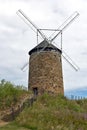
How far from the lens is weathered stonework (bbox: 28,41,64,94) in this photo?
4116 cm

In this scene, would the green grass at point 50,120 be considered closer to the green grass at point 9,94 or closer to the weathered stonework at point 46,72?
the green grass at point 9,94

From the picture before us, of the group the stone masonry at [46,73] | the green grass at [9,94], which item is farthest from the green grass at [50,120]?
the stone masonry at [46,73]

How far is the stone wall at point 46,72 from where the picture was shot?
41.2 meters

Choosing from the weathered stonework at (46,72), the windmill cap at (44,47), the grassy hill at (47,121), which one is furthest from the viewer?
the windmill cap at (44,47)

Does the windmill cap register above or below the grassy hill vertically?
above

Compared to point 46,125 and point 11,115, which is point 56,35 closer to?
point 11,115

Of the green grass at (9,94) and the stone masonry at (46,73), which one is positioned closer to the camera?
the green grass at (9,94)

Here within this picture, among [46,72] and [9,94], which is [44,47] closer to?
[46,72]

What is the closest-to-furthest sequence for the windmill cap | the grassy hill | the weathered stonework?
the grassy hill, the weathered stonework, the windmill cap

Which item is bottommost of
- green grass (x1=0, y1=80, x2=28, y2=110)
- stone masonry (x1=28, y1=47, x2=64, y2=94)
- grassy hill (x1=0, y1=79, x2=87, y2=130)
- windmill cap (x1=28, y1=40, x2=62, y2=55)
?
grassy hill (x1=0, y1=79, x2=87, y2=130)

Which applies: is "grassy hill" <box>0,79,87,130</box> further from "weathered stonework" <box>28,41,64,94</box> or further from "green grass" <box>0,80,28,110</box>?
"weathered stonework" <box>28,41,64,94</box>

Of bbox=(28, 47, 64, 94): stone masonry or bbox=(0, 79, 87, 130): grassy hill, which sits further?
bbox=(28, 47, 64, 94): stone masonry

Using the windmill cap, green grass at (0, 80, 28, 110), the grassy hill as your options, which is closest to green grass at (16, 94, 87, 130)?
the grassy hill

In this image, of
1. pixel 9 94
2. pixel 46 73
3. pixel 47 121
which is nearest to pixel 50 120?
pixel 47 121
